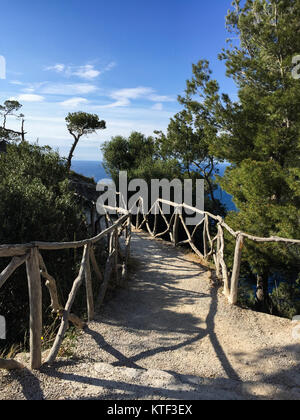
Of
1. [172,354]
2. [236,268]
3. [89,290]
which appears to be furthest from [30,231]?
[236,268]

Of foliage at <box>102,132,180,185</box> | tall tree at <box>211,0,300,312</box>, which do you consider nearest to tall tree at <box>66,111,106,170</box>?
foliage at <box>102,132,180,185</box>

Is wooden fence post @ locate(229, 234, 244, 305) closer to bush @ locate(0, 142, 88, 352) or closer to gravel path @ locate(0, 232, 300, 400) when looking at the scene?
gravel path @ locate(0, 232, 300, 400)

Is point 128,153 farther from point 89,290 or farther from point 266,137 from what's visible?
point 89,290

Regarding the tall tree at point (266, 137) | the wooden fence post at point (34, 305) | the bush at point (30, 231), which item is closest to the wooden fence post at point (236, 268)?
the bush at point (30, 231)

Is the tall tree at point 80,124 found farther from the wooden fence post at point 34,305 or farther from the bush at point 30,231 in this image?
the wooden fence post at point 34,305

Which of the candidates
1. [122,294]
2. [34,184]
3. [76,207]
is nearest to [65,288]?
[122,294]

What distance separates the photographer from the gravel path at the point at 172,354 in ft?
7.72

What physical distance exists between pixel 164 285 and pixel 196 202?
36.1 feet

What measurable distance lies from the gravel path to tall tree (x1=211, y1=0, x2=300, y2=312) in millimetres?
2959

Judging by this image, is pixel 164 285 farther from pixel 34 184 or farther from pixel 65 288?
pixel 34 184

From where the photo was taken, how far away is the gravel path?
7.72 ft

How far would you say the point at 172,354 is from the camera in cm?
336

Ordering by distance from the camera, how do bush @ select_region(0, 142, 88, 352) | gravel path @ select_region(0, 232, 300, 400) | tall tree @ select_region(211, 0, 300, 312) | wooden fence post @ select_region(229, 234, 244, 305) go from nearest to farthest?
gravel path @ select_region(0, 232, 300, 400) < wooden fence post @ select_region(229, 234, 244, 305) < bush @ select_region(0, 142, 88, 352) < tall tree @ select_region(211, 0, 300, 312)

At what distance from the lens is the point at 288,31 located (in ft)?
25.1
